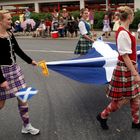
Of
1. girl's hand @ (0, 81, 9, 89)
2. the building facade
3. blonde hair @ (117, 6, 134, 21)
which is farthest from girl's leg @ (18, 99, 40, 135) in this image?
the building facade

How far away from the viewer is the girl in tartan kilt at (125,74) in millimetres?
4836

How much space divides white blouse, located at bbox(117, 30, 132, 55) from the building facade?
1017 inches

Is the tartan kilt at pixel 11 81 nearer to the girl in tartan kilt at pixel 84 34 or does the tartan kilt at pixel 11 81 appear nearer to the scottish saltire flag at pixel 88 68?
the scottish saltire flag at pixel 88 68

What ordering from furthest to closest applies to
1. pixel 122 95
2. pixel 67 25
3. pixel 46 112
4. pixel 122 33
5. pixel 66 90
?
pixel 67 25 → pixel 66 90 → pixel 46 112 → pixel 122 95 → pixel 122 33

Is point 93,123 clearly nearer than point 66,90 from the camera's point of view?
Yes

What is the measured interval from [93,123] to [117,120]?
34 centimetres

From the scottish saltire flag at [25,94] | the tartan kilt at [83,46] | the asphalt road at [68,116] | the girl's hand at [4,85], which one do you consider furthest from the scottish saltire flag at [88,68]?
the tartan kilt at [83,46]

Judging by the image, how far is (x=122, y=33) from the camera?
4.80m

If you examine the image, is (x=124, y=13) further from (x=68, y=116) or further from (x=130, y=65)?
(x=68, y=116)

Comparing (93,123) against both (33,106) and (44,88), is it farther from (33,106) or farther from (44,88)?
(44,88)

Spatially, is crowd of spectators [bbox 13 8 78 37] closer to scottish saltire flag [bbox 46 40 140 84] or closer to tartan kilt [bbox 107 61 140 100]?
scottish saltire flag [bbox 46 40 140 84]

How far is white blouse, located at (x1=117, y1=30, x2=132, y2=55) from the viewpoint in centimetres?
480

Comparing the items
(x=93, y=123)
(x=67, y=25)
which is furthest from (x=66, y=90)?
(x=67, y=25)

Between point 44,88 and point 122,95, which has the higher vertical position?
point 122,95
